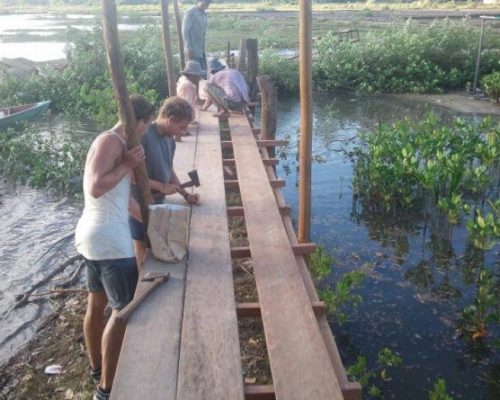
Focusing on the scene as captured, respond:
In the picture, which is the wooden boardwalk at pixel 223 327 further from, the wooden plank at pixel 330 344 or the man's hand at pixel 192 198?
the man's hand at pixel 192 198

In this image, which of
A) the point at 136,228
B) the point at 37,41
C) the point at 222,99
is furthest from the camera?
the point at 37,41

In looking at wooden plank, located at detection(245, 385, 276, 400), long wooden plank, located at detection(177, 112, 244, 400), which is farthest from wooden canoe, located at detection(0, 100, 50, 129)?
wooden plank, located at detection(245, 385, 276, 400)

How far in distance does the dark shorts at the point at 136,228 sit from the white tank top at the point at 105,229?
0.70 m

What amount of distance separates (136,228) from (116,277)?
0.83 meters

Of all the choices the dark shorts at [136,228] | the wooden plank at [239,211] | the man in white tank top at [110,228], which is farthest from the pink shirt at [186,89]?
the man in white tank top at [110,228]

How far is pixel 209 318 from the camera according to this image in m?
3.23

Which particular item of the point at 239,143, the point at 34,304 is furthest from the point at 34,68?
the point at 34,304

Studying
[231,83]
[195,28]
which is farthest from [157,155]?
[195,28]

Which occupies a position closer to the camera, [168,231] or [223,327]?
[223,327]

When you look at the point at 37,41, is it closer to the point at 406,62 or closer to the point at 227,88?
the point at 406,62

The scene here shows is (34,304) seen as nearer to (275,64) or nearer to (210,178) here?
(210,178)

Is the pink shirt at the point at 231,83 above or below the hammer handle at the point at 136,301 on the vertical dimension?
above

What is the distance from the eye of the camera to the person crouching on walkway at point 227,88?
8.07m

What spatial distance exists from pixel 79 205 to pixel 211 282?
5308 millimetres
